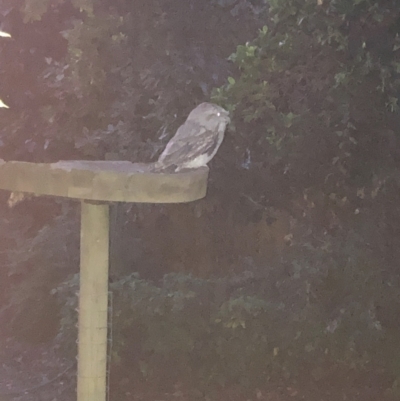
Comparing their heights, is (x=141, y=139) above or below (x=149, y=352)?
above

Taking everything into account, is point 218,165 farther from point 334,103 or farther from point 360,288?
point 360,288

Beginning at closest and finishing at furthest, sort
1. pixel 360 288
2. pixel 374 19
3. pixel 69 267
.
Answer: pixel 374 19 < pixel 360 288 < pixel 69 267

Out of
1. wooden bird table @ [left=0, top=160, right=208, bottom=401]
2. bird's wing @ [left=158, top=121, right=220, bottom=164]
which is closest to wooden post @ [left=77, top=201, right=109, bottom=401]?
wooden bird table @ [left=0, top=160, right=208, bottom=401]

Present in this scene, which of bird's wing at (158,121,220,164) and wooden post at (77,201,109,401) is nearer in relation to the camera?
wooden post at (77,201,109,401)

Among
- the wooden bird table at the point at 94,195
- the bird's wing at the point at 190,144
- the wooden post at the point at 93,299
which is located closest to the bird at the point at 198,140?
the bird's wing at the point at 190,144

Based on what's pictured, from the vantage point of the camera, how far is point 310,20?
1.51m

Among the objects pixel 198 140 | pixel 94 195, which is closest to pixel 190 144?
pixel 198 140

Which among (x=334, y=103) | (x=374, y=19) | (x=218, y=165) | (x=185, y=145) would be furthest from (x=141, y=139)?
(x=374, y=19)

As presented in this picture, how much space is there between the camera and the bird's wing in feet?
4.34

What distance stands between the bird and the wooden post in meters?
0.25

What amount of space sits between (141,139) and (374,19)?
0.81 meters

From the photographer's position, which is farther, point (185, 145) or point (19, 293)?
point (19, 293)

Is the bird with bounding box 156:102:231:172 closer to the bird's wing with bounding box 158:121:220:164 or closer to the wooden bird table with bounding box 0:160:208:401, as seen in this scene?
the bird's wing with bounding box 158:121:220:164

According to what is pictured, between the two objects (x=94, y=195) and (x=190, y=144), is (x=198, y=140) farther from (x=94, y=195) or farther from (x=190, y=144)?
(x=94, y=195)
